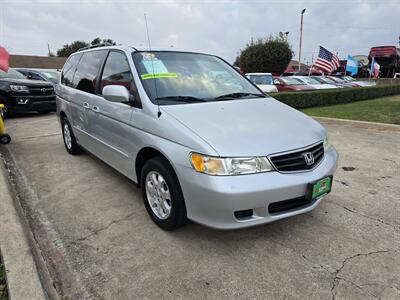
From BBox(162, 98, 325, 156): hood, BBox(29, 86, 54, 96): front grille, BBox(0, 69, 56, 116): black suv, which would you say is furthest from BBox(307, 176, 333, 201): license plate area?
BBox(29, 86, 54, 96): front grille

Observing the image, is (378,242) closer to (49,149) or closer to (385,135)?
(385,135)

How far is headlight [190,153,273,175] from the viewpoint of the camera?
2395mm

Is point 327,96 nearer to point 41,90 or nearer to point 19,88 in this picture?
point 41,90

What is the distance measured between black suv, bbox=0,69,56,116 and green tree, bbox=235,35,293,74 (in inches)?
736

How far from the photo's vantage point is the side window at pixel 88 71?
4.15m

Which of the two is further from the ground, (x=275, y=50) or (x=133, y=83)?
(x=275, y=50)

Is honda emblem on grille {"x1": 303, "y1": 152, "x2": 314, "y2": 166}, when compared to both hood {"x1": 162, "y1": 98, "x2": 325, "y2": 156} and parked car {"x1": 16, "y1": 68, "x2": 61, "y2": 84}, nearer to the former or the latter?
hood {"x1": 162, "y1": 98, "x2": 325, "y2": 156}

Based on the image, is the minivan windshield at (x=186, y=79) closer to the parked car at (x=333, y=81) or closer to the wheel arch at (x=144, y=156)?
the wheel arch at (x=144, y=156)

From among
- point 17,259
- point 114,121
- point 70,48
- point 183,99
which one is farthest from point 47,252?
point 70,48

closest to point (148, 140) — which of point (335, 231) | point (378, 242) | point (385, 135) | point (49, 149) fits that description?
point (335, 231)

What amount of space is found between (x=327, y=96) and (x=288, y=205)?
11292mm

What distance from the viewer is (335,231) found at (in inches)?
117

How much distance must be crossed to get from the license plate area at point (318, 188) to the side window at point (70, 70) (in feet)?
13.2

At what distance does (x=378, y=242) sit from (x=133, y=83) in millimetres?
2740
